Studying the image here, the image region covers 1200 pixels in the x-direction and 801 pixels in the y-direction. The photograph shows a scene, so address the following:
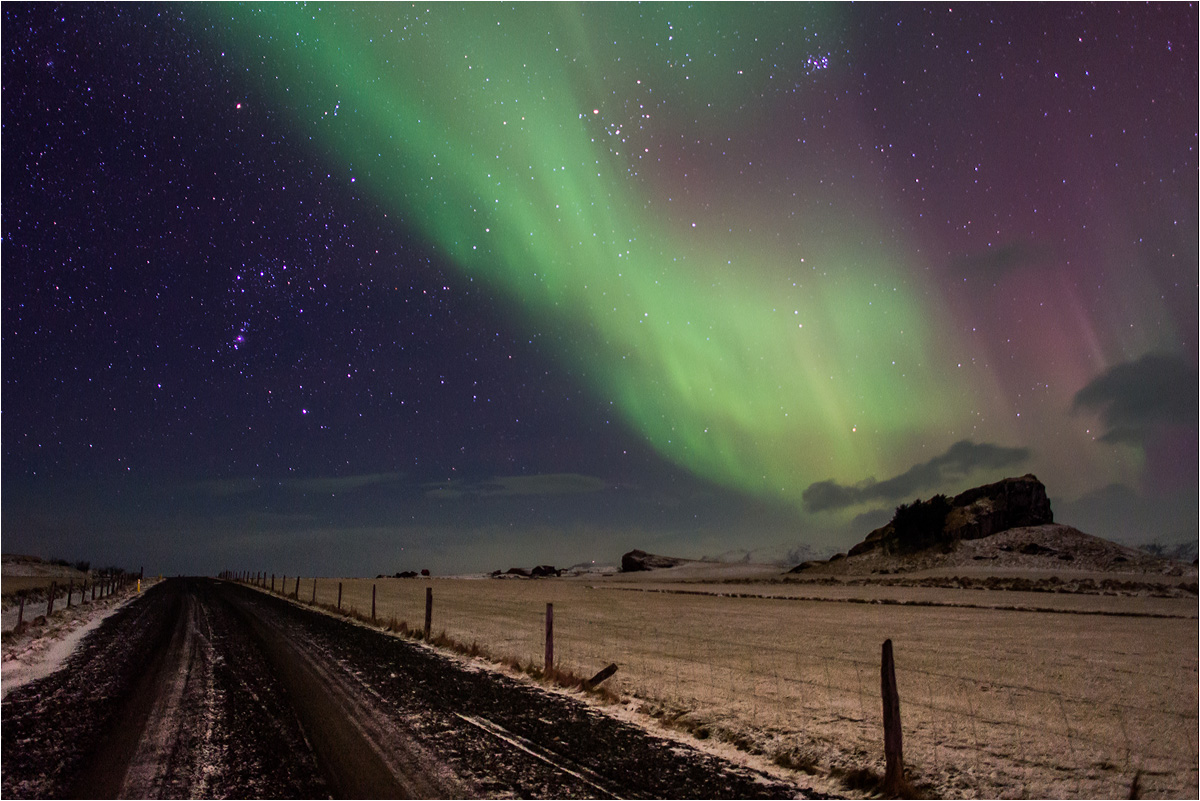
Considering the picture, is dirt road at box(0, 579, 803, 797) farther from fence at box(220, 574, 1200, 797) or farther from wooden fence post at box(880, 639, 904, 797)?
fence at box(220, 574, 1200, 797)

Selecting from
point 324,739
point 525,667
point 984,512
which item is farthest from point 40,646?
point 984,512

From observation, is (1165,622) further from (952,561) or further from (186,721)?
(952,561)

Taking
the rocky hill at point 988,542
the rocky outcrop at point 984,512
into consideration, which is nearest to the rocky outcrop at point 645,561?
the rocky hill at point 988,542

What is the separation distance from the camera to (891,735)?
8.36 m

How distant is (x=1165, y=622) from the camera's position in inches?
1183

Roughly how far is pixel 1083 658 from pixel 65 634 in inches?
1281

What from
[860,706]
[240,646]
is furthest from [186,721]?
[860,706]

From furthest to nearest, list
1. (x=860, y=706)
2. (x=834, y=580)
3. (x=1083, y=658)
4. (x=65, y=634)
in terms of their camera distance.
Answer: (x=834, y=580) → (x=65, y=634) → (x=1083, y=658) → (x=860, y=706)

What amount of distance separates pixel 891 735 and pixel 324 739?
736 cm

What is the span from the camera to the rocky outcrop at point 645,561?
149m

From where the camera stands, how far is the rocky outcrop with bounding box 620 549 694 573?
149250mm

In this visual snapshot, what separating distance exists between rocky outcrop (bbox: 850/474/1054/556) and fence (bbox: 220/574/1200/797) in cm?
7484

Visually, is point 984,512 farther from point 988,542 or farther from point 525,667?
point 525,667

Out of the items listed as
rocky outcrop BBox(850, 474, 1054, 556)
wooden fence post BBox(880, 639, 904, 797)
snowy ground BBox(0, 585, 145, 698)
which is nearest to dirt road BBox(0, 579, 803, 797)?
snowy ground BBox(0, 585, 145, 698)
